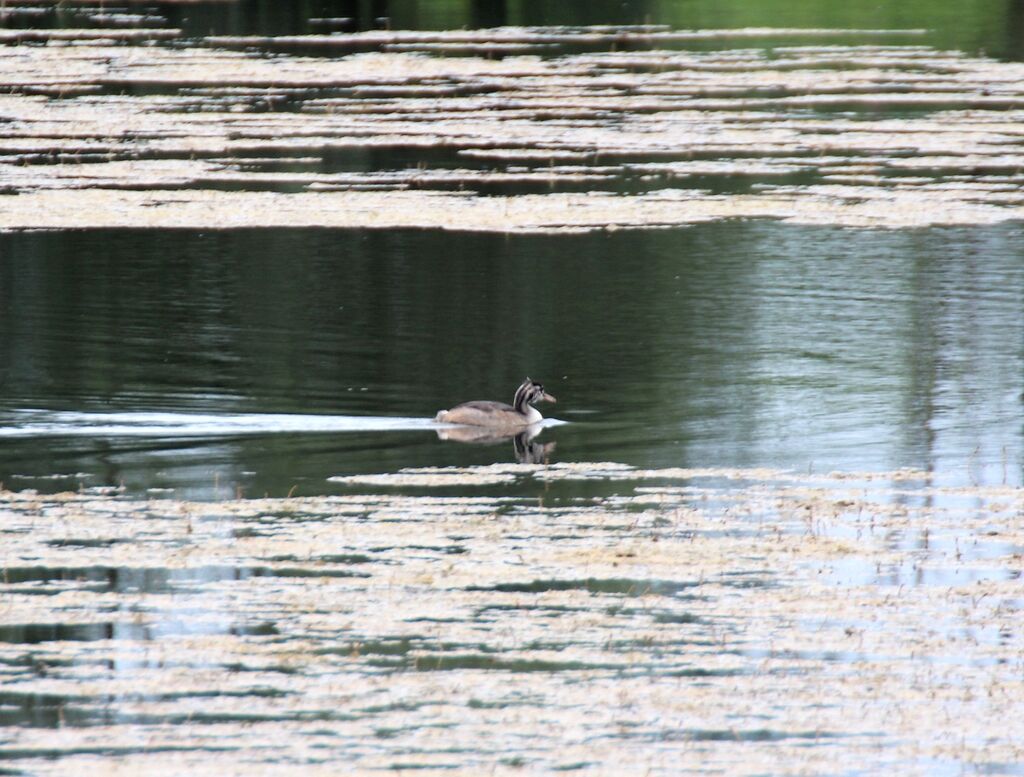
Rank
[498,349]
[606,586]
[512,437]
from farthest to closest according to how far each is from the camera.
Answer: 1. [498,349]
2. [512,437]
3. [606,586]

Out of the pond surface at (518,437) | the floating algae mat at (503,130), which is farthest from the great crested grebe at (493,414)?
the floating algae mat at (503,130)

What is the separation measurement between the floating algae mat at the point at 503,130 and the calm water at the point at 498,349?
1322 millimetres

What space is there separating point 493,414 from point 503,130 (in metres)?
14.3

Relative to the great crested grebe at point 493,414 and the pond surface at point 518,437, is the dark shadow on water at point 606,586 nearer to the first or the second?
the pond surface at point 518,437

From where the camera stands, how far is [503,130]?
2720 cm

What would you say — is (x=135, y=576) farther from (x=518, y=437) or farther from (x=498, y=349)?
(x=498, y=349)

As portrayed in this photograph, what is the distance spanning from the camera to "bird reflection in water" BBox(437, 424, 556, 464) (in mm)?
12711

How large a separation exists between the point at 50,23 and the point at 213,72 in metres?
8.89

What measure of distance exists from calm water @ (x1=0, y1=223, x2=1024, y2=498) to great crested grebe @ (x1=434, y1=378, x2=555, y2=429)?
7.6 inches

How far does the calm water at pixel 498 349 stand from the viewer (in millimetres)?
12484

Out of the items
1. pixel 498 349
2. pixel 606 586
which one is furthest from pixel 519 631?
pixel 498 349

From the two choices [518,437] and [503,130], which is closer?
[518,437]

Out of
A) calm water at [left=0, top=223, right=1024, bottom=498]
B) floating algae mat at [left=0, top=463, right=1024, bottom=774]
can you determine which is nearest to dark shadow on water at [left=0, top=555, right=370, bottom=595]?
floating algae mat at [left=0, top=463, right=1024, bottom=774]

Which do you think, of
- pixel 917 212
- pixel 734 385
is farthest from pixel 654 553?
pixel 917 212
